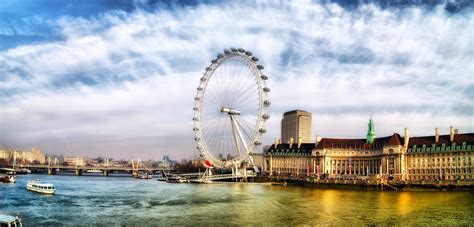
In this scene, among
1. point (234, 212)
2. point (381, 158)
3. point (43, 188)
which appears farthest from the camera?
point (381, 158)

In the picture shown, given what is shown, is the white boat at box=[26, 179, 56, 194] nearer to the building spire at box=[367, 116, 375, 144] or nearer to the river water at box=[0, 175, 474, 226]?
the river water at box=[0, 175, 474, 226]

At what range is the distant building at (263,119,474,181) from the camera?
107 m

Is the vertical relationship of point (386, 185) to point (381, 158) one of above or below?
below

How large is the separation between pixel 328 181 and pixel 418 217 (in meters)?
65.1

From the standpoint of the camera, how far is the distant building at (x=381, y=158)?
107m

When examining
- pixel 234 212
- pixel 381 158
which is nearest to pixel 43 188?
pixel 234 212

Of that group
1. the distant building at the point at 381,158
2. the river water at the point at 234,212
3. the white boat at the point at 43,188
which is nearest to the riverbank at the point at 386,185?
the distant building at the point at 381,158

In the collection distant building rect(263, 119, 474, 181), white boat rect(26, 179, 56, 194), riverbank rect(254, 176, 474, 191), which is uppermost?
distant building rect(263, 119, 474, 181)

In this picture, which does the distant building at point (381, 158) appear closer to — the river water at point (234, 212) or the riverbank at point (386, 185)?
the riverbank at point (386, 185)

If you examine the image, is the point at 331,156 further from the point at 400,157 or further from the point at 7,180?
the point at 7,180

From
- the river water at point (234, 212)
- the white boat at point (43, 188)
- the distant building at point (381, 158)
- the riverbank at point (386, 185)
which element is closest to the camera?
the river water at point (234, 212)

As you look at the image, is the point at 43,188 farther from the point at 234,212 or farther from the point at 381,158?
the point at 381,158

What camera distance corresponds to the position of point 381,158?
126000 millimetres

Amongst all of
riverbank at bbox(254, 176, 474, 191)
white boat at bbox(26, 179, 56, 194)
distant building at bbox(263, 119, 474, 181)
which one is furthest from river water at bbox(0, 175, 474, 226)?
distant building at bbox(263, 119, 474, 181)
